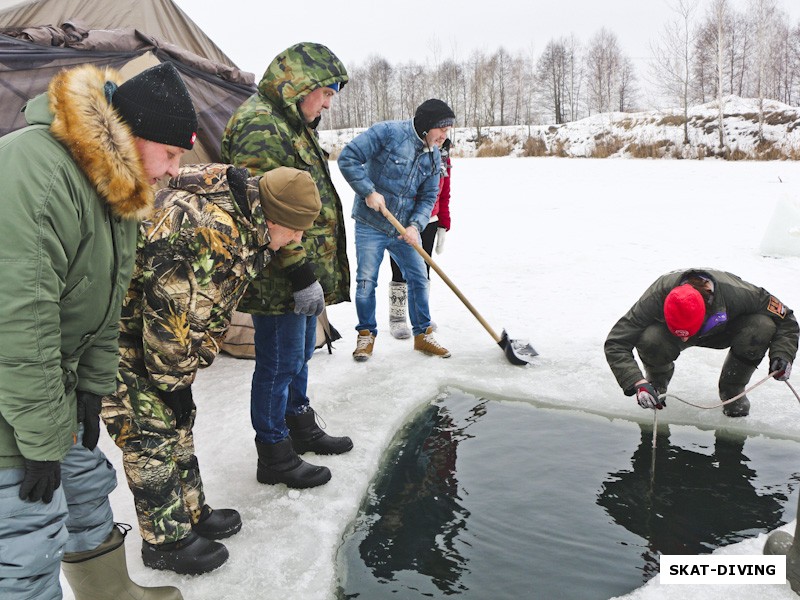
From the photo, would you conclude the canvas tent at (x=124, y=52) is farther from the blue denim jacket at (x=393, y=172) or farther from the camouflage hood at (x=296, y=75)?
the camouflage hood at (x=296, y=75)

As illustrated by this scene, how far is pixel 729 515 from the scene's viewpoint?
262 centimetres

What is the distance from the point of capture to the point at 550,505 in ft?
8.94

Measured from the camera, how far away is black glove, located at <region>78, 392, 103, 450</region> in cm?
168

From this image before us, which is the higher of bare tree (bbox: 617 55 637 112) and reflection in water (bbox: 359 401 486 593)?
bare tree (bbox: 617 55 637 112)

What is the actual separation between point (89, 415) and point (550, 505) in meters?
1.94

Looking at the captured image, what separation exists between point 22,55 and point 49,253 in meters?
2.83

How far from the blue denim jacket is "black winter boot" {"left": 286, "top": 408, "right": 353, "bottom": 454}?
163 centimetres

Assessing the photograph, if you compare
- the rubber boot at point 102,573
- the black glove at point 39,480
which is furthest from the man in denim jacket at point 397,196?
the black glove at point 39,480

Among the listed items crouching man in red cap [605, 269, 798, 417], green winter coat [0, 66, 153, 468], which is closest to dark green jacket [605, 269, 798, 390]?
crouching man in red cap [605, 269, 798, 417]

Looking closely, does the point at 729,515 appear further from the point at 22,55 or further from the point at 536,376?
the point at 22,55

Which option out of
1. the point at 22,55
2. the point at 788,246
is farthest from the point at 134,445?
the point at 788,246

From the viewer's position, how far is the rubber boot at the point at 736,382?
3441mm

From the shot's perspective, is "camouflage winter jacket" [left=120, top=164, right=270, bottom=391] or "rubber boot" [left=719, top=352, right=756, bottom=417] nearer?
"camouflage winter jacket" [left=120, top=164, right=270, bottom=391]

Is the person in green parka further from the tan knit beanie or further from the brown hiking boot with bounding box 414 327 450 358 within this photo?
the brown hiking boot with bounding box 414 327 450 358
